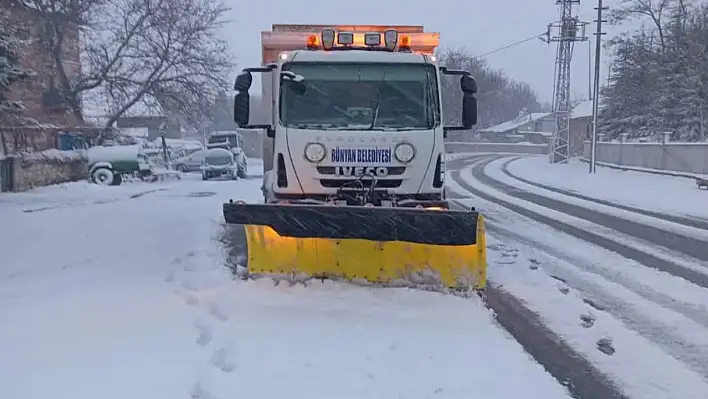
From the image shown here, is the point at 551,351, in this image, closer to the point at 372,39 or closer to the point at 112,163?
the point at 372,39

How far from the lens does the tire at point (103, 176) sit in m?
26.5

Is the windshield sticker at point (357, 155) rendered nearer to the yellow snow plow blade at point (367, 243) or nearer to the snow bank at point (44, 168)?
the yellow snow plow blade at point (367, 243)

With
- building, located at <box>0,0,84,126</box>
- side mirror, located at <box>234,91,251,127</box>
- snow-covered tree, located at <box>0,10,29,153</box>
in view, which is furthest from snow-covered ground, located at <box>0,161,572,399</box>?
building, located at <box>0,0,84,126</box>

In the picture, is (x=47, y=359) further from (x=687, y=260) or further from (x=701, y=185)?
(x=701, y=185)

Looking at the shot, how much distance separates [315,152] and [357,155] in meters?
0.45

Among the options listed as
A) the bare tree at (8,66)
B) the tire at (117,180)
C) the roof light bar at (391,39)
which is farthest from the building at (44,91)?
the roof light bar at (391,39)

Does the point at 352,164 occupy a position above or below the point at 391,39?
below

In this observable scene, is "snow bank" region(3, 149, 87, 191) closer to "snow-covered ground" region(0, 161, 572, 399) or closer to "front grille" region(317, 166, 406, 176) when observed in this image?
"snow-covered ground" region(0, 161, 572, 399)

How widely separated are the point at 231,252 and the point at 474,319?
462 centimetres

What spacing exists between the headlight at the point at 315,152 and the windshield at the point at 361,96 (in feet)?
0.95

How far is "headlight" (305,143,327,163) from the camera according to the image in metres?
7.57

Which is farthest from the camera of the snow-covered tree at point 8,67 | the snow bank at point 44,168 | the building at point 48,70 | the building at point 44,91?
the building at point 48,70

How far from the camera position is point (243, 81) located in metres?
7.85

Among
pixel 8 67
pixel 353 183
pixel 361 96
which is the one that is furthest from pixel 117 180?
pixel 353 183
